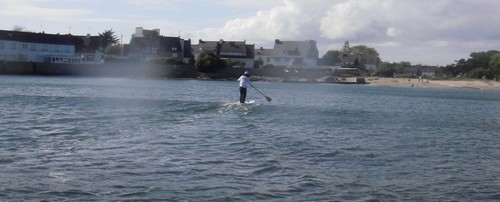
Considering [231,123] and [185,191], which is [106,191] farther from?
[231,123]

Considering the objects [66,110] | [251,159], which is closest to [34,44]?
[66,110]

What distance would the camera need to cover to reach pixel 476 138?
25531mm

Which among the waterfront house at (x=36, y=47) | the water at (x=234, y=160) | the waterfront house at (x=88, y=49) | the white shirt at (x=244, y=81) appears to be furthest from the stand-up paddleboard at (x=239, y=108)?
the waterfront house at (x=88, y=49)

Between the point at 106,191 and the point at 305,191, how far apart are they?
3.92 metres

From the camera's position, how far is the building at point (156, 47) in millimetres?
124875

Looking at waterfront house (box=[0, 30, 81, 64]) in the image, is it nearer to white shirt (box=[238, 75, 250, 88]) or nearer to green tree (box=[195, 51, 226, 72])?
green tree (box=[195, 51, 226, 72])

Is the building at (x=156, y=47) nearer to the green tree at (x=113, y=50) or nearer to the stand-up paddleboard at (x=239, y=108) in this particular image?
the green tree at (x=113, y=50)

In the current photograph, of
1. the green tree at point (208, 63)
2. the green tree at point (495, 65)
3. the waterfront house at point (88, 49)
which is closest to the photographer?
the green tree at point (208, 63)

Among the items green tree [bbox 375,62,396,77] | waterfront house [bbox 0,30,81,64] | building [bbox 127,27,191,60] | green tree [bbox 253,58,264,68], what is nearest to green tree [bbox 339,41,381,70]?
green tree [bbox 375,62,396,77]

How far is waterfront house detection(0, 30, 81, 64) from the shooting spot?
106812mm

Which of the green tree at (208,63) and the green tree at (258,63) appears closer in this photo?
the green tree at (208,63)

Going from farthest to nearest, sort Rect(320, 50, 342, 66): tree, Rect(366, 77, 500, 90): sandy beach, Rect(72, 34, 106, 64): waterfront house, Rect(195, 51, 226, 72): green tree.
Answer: Rect(320, 50, 342, 66): tree < Rect(366, 77, 500, 90): sandy beach < Rect(72, 34, 106, 64): waterfront house < Rect(195, 51, 226, 72): green tree

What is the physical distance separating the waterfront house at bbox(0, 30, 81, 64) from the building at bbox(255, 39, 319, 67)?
4625 cm

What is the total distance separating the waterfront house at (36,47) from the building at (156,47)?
1250cm
